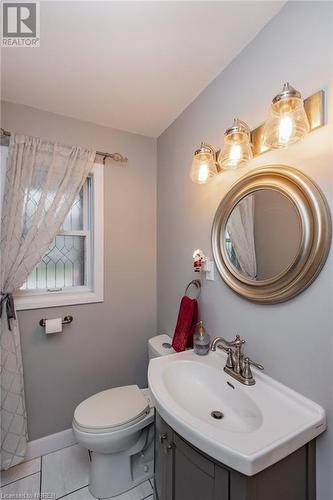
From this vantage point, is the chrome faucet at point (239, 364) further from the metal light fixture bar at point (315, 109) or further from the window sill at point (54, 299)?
the window sill at point (54, 299)

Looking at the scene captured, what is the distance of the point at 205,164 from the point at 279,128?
487 millimetres

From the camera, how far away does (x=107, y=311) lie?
6.16 ft

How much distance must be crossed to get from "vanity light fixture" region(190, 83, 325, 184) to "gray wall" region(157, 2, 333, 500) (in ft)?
0.14

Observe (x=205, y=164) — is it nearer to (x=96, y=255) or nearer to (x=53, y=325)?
(x=96, y=255)

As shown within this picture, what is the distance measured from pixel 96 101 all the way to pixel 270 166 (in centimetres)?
128

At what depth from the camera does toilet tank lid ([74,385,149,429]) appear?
1298 millimetres

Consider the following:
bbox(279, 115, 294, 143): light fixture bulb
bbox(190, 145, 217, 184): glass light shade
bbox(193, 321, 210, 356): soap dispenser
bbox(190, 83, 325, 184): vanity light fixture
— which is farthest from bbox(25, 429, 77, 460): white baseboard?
bbox(279, 115, 294, 143): light fixture bulb

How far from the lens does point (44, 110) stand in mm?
1671

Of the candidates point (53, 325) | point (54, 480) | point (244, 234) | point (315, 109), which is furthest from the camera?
point (53, 325)

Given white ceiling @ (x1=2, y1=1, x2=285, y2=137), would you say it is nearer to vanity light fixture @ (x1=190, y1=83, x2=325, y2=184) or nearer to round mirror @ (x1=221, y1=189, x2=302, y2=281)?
vanity light fixture @ (x1=190, y1=83, x2=325, y2=184)

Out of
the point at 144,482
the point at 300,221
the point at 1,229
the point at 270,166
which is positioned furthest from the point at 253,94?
the point at 144,482

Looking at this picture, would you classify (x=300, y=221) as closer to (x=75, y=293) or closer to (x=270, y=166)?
(x=270, y=166)

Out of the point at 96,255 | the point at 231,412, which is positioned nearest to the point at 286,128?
the point at 231,412

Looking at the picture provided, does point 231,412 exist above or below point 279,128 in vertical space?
below
